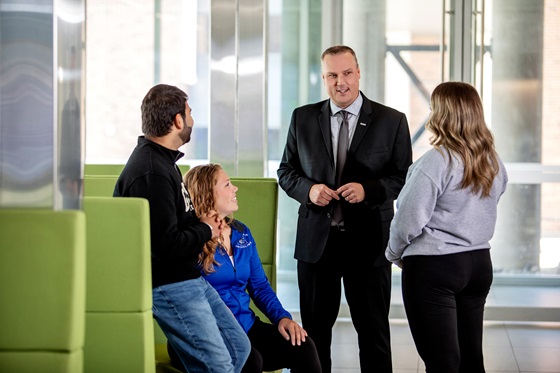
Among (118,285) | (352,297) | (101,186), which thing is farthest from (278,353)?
(101,186)

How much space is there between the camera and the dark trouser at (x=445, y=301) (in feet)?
10.4

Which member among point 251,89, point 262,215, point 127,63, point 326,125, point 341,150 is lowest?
Answer: point 262,215

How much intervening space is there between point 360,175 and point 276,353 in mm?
1053

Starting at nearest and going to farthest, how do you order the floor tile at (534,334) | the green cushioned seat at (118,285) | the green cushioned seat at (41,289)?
the green cushioned seat at (41,289)
the green cushioned seat at (118,285)
the floor tile at (534,334)

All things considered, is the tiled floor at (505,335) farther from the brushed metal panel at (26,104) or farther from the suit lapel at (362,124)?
the brushed metal panel at (26,104)

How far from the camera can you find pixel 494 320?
20.6ft

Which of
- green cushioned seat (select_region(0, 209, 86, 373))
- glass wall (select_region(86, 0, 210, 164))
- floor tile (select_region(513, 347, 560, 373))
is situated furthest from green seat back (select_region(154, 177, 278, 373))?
glass wall (select_region(86, 0, 210, 164))

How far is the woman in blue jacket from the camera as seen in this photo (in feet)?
10.7

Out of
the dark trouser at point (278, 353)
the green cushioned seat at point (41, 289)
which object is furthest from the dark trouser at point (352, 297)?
the green cushioned seat at point (41, 289)

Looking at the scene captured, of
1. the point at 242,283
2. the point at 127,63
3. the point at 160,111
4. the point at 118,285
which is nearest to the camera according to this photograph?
the point at 118,285

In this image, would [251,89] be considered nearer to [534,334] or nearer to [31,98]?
[534,334]

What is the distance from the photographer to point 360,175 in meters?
4.04

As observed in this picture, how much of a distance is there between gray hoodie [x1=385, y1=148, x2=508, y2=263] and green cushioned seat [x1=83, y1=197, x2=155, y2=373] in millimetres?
918

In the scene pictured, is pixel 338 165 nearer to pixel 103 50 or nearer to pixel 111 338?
pixel 111 338
